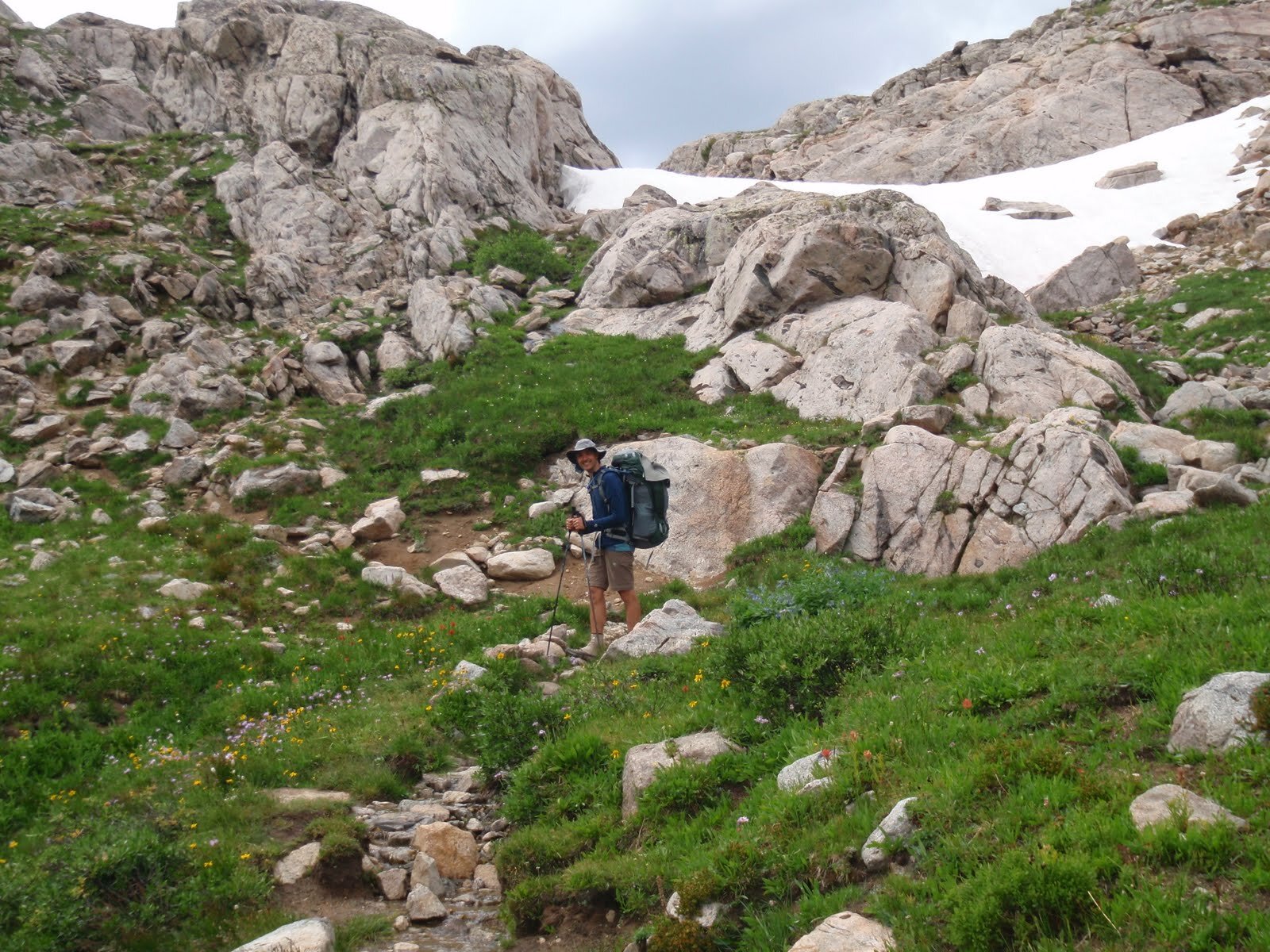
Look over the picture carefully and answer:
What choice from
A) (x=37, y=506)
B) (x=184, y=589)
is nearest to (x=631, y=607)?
(x=184, y=589)

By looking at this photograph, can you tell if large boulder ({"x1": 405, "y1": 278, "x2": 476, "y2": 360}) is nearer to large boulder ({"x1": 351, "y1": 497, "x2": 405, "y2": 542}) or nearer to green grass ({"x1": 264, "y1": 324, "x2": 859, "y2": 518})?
green grass ({"x1": 264, "y1": 324, "x2": 859, "y2": 518})

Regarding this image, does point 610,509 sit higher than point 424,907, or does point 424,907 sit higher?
point 610,509

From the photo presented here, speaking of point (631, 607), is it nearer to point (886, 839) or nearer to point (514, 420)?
point (886, 839)

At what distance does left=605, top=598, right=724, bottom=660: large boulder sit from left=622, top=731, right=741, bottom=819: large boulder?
277cm

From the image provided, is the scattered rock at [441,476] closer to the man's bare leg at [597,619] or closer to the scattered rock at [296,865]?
the man's bare leg at [597,619]

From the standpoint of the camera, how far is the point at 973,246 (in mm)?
35531

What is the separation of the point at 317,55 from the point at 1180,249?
4188 cm

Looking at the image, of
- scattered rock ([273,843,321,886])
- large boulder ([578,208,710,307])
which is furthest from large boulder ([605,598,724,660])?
large boulder ([578,208,710,307])

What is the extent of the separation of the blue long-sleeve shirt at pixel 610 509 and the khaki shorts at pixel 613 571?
4.9 inches

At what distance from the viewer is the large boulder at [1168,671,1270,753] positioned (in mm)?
4992

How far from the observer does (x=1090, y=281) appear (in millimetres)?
32438

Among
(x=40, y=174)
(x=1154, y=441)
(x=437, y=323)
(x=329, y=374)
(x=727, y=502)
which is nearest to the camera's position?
(x=1154, y=441)

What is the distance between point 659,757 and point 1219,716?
418cm

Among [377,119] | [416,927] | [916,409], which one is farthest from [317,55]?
[416,927]
